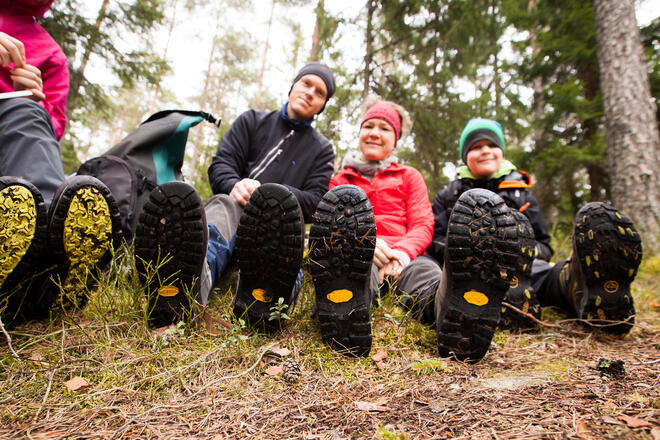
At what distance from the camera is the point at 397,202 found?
2.38 m

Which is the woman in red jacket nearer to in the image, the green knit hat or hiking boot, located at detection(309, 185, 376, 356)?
hiking boot, located at detection(309, 185, 376, 356)

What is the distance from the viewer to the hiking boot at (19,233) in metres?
1.07

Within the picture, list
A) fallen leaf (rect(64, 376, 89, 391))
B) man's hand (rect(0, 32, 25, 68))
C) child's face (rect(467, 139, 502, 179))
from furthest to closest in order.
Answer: child's face (rect(467, 139, 502, 179)) → man's hand (rect(0, 32, 25, 68)) → fallen leaf (rect(64, 376, 89, 391))

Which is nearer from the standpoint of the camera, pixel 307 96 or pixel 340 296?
pixel 340 296

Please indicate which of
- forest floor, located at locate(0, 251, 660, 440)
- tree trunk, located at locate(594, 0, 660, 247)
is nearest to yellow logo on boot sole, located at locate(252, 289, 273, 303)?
forest floor, located at locate(0, 251, 660, 440)

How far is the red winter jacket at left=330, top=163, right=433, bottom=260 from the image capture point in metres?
2.23

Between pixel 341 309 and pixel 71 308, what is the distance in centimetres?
112

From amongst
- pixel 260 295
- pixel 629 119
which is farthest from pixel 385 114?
pixel 629 119

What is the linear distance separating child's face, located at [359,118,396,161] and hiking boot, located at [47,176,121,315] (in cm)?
171

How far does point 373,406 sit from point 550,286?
1665mm

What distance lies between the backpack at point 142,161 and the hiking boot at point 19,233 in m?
0.64

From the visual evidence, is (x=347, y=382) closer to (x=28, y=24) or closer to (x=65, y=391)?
(x=65, y=391)

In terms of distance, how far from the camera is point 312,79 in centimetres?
251

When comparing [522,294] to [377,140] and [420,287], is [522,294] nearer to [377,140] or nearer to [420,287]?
[420,287]
